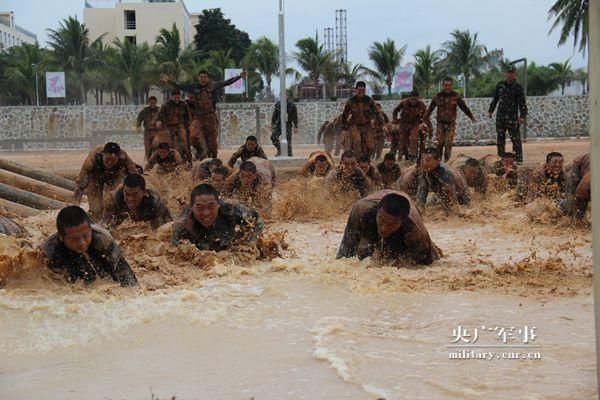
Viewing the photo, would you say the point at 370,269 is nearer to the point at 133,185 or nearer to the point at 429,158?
the point at 133,185

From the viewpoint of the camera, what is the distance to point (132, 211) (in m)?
8.30

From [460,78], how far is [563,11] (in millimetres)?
10734

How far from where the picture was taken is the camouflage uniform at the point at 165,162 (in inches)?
489

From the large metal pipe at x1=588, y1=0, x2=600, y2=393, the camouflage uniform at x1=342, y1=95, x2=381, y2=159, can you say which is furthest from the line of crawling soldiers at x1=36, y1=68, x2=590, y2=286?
the large metal pipe at x1=588, y1=0, x2=600, y2=393

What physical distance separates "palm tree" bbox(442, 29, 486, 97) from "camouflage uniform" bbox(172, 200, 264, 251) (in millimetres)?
37487

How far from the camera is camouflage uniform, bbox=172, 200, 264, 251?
290 inches

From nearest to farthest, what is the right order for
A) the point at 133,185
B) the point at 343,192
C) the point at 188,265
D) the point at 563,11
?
the point at 188,265 → the point at 133,185 → the point at 343,192 → the point at 563,11

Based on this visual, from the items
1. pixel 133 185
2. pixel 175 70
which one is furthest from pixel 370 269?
pixel 175 70

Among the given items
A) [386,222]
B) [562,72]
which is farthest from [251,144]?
[562,72]

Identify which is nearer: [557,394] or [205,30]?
[557,394]

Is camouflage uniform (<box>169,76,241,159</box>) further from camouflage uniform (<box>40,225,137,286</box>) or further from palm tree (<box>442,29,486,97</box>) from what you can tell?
palm tree (<box>442,29,486,97</box>)

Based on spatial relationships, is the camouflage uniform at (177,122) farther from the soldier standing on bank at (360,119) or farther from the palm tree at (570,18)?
the palm tree at (570,18)

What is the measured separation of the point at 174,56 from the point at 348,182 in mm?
35321

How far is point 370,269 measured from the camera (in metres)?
6.73
